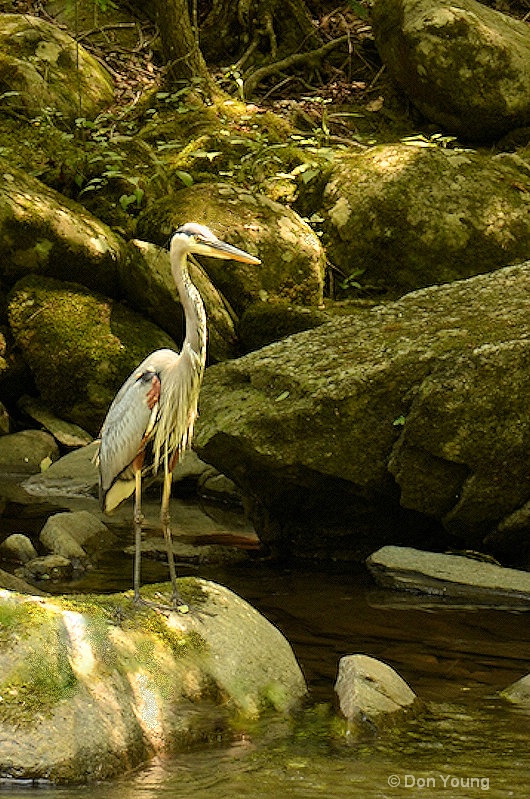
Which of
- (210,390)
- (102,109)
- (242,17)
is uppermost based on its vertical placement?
(242,17)

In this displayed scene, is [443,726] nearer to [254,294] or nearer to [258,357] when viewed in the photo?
[258,357]

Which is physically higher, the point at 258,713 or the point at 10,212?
the point at 10,212

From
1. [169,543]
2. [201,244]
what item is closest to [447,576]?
[169,543]

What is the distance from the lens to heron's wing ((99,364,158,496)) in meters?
4.93

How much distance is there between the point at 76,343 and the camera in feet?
31.6

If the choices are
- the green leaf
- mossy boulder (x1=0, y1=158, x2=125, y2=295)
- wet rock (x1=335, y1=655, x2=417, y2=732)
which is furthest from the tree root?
wet rock (x1=335, y1=655, x2=417, y2=732)

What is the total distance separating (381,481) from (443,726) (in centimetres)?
232

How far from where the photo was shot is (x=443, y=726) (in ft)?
14.4

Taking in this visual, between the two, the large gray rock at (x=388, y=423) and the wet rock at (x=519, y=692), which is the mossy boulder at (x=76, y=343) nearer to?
the large gray rock at (x=388, y=423)

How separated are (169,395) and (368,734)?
5.43 ft

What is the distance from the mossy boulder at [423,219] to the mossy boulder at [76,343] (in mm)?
2044

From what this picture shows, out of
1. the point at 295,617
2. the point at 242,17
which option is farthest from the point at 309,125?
the point at 295,617

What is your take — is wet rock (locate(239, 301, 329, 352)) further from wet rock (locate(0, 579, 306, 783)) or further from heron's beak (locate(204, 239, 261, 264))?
wet rock (locate(0, 579, 306, 783))

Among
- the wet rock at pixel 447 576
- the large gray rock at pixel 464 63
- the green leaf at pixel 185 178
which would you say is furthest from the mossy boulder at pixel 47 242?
the wet rock at pixel 447 576
